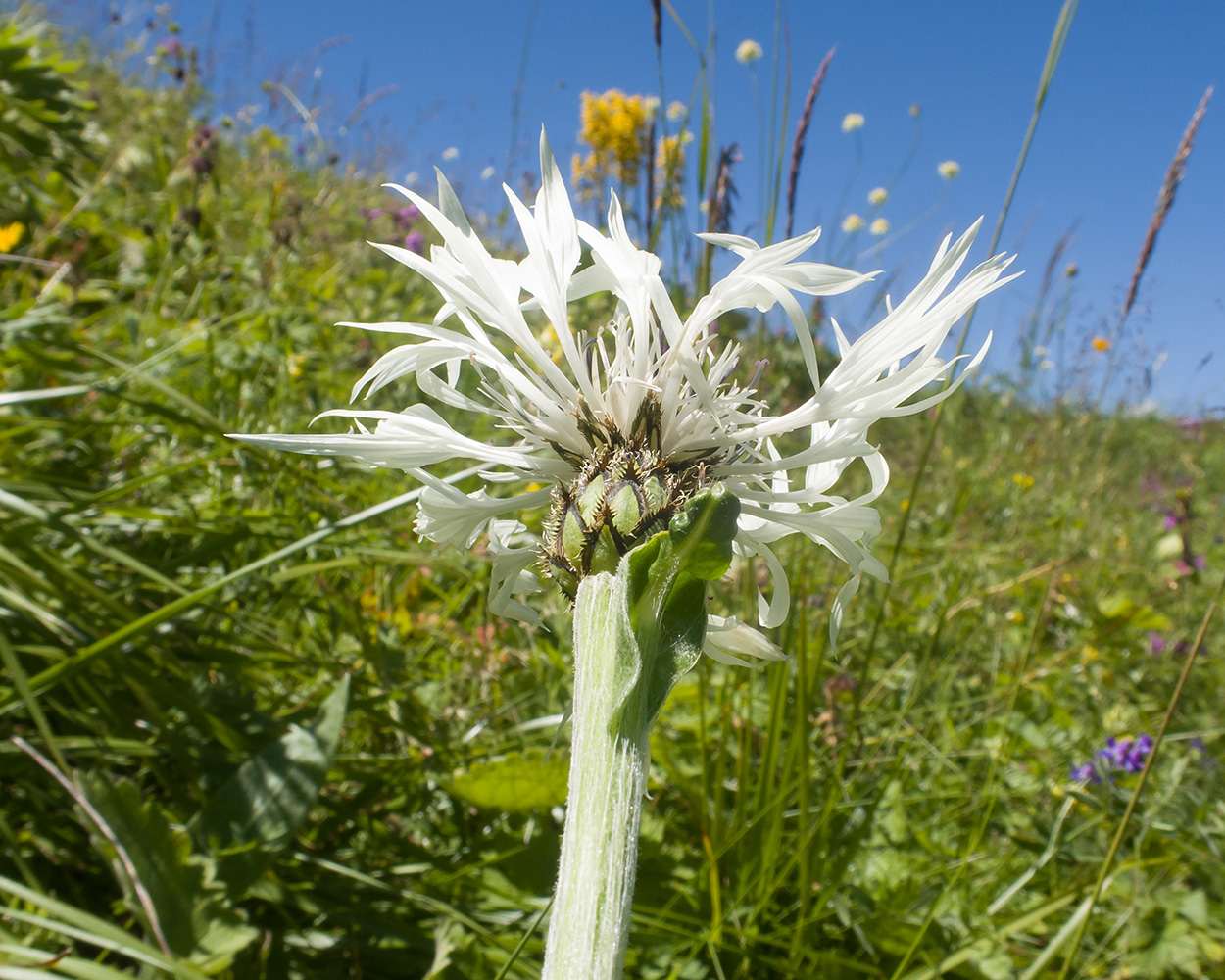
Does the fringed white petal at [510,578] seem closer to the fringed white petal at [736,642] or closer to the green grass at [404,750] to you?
the fringed white petal at [736,642]

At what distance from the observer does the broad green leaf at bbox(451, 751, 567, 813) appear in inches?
43.9

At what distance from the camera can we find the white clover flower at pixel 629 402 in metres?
0.67

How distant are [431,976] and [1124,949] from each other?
114cm

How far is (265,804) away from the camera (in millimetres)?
1044

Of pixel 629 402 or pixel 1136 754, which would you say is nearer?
→ pixel 629 402

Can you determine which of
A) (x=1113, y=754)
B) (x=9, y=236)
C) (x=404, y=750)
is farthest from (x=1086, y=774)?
(x=9, y=236)

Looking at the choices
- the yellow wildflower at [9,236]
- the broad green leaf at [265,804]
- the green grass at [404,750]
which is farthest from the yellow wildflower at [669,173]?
the yellow wildflower at [9,236]

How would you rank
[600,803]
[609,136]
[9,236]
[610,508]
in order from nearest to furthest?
[600,803]
[610,508]
[9,236]
[609,136]

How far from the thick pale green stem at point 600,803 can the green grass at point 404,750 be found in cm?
26

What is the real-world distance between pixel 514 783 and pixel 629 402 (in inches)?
26.3

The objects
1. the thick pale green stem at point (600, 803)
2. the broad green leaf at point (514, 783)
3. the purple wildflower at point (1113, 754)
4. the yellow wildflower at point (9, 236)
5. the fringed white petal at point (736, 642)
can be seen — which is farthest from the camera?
the yellow wildflower at point (9, 236)

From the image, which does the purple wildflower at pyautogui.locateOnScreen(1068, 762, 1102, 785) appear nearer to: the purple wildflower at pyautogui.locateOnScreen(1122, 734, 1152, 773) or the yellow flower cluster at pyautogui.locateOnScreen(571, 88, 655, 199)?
the purple wildflower at pyautogui.locateOnScreen(1122, 734, 1152, 773)

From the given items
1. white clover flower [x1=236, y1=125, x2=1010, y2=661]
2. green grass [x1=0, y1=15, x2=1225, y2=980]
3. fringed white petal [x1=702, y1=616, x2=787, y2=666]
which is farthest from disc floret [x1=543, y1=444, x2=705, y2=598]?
green grass [x1=0, y1=15, x2=1225, y2=980]

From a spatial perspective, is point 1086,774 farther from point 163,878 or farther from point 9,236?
point 9,236
